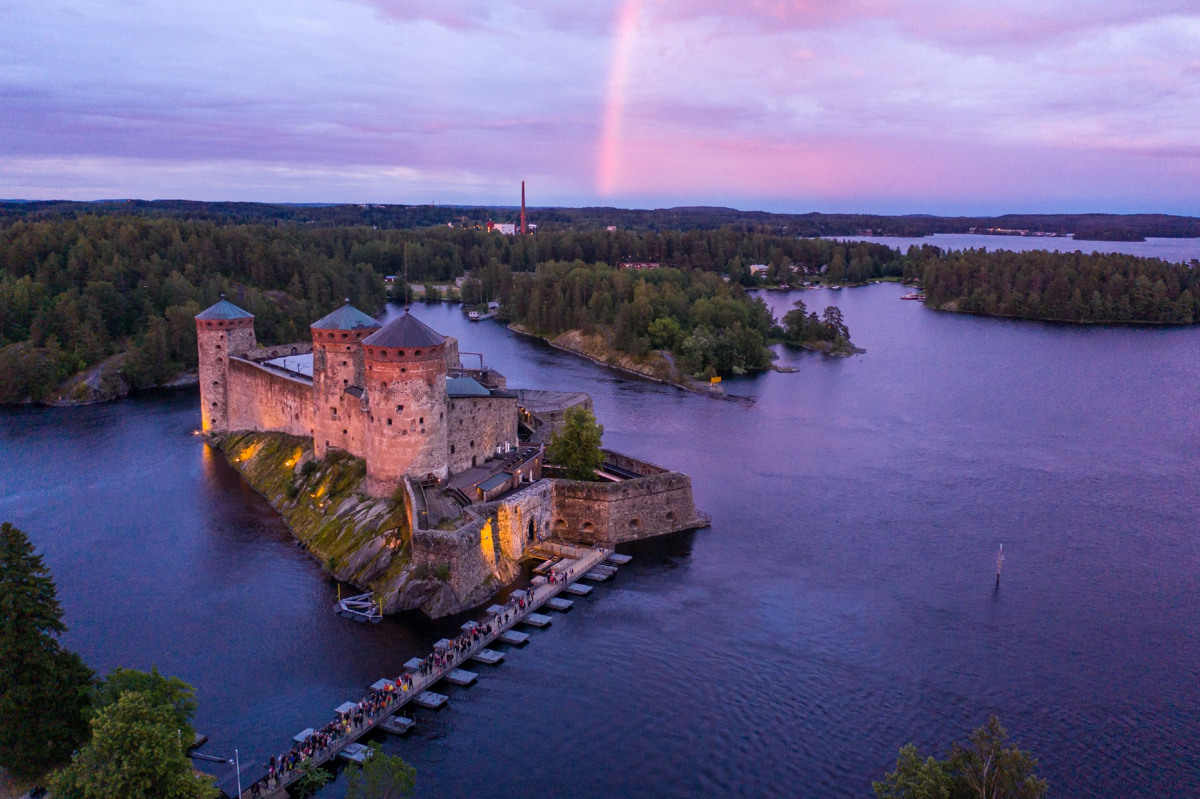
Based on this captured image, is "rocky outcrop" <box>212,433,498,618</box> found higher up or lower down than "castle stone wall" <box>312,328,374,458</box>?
lower down

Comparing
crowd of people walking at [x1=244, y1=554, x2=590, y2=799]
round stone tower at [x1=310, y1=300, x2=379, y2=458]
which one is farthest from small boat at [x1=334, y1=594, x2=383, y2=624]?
round stone tower at [x1=310, y1=300, x2=379, y2=458]

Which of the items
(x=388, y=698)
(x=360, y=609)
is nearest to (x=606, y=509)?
(x=360, y=609)

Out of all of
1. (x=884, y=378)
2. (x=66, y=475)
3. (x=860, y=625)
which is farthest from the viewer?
(x=884, y=378)

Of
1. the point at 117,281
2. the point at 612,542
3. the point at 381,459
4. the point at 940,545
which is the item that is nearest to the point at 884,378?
the point at 940,545

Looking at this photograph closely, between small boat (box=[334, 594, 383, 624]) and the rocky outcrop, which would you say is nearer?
small boat (box=[334, 594, 383, 624])

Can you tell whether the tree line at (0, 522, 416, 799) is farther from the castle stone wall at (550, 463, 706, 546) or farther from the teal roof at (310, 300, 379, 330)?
Answer: the teal roof at (310, 300, 379, 330)

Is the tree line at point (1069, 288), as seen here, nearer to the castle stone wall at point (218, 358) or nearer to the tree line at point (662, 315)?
the tree line at point (662, 315)

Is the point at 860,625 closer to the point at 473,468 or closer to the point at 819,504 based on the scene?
the point at 819,504
